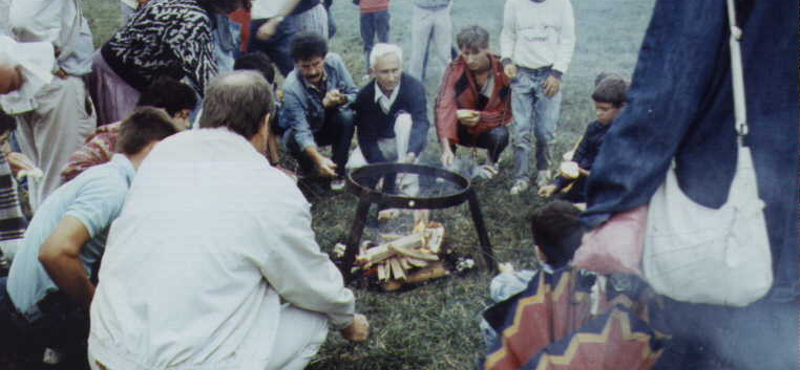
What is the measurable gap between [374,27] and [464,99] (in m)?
3.36

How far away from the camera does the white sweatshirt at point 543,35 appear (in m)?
5.47

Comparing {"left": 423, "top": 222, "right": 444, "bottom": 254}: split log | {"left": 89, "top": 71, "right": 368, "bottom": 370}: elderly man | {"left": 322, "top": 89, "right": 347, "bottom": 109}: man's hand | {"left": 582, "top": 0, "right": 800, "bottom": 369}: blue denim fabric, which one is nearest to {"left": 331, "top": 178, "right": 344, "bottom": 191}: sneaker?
{"left": 322, "top": 89, "right": 347, "bottom": 109}: man's hand

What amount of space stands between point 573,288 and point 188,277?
1306 millimetres

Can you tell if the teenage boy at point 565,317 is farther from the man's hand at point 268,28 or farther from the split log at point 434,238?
the man's hand at point 268,28

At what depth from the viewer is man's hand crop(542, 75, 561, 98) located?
5.39 m

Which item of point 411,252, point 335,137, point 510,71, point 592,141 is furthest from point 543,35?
point 411,252

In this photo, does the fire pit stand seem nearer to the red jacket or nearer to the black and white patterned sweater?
the red jacket

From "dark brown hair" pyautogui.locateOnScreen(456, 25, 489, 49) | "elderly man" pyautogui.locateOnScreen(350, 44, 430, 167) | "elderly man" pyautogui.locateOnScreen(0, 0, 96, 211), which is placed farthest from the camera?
"dark brown hair" pyautogui.locateOnScreen(456, 25, 489, 49)

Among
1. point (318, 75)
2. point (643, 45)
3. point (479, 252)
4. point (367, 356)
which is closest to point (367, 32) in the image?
point (318, 75)

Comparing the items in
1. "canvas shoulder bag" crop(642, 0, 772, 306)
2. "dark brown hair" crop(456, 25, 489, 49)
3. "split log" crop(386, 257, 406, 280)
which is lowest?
"split log" crop(386, 257, 406, 280)

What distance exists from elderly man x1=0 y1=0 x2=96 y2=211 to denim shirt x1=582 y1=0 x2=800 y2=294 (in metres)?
3.56

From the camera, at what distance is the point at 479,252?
4.45 meters

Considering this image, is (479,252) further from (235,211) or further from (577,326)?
(235,211)

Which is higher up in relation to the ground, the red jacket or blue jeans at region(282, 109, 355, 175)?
the red jacket
